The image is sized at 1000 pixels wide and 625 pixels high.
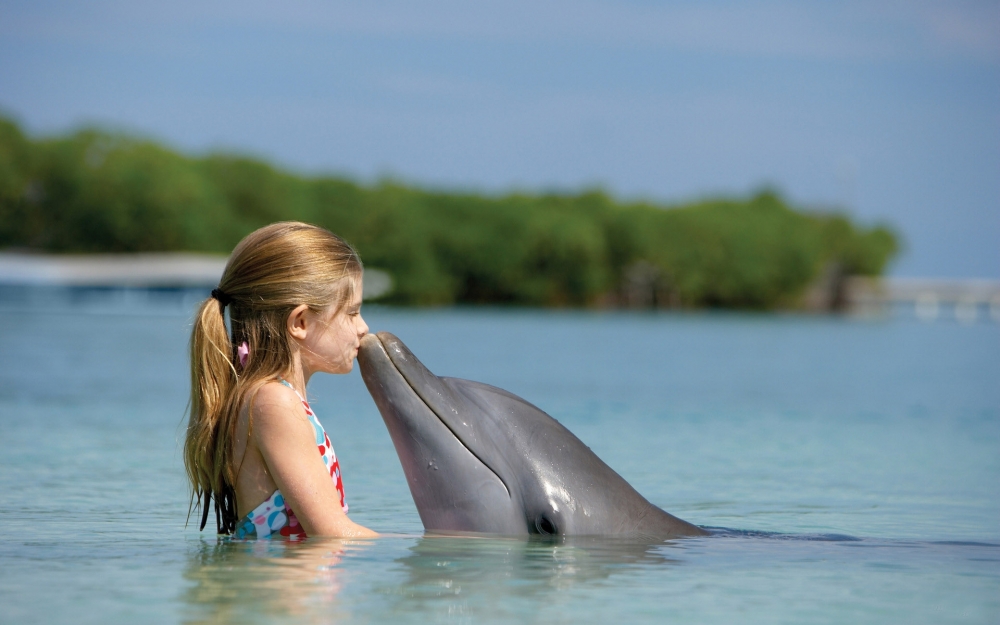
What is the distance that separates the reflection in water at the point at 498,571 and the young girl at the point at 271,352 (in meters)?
0.41

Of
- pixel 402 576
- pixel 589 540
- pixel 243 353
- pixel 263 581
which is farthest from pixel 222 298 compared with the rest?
pixel 589 540

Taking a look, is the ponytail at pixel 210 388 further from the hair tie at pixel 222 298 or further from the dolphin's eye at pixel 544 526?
the dolphin's eye at pixel 544 526

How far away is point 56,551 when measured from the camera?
19.7 ft

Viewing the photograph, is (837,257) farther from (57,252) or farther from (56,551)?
(56,551)

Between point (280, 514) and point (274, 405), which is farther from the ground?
point (274, 405)

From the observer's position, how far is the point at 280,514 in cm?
528

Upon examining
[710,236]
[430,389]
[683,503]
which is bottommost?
[683,503]

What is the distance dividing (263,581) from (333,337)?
0.97 m

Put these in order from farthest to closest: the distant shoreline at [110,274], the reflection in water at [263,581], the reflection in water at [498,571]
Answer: the distant shoreline at [110,274] → the reflection in water at [498,571] → the reflection in water at [263,581]

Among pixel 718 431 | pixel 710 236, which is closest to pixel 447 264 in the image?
pixel 710 236

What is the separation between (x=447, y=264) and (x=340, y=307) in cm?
10560

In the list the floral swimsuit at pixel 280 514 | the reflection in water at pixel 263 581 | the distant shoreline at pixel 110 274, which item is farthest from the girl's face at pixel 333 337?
the distant shoreline at pixel 110 274

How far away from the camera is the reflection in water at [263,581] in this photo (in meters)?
4.58

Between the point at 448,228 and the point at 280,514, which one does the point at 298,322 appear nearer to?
the point at 280,514
